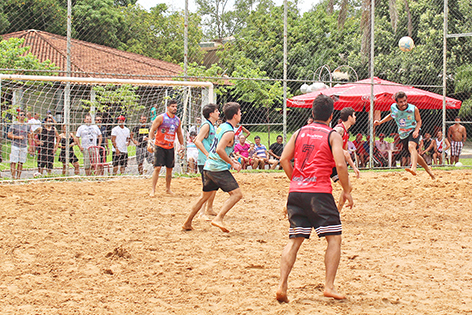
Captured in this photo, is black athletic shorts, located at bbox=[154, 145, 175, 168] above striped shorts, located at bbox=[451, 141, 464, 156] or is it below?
below

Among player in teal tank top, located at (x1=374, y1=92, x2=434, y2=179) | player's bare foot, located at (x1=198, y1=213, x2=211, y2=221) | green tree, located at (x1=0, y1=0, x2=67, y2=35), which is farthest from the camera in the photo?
green tree, located at (x1=0, y1=0, x2=67, y2=35)

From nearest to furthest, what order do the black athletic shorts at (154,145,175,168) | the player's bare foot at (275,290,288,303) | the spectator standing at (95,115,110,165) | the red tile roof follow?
the player's bare foot at (275,290,288,303), the black athletic shorts at (154,145,175,168), the spectator standing at (95,115,110,165), the red tile roof

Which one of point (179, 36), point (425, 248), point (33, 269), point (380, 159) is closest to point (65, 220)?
point (33, 269)

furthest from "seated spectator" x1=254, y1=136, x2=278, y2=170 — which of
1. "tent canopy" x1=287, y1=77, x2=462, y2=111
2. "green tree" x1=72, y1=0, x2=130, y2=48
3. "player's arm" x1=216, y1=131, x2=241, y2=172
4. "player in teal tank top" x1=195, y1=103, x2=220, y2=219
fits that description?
"player's arm" x1=216, y1=131, x2=241, y2=172

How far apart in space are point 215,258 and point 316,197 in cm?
176

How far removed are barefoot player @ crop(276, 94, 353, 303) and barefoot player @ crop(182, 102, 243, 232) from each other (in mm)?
2176

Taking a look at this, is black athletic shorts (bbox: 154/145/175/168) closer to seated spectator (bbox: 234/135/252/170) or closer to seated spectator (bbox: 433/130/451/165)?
seated spectator (bbox: 234/135/252/170)

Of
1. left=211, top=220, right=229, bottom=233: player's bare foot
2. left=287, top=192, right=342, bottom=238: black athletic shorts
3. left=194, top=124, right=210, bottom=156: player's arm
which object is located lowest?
left=211, top=220, right=229, bottom=233: player's bare foot

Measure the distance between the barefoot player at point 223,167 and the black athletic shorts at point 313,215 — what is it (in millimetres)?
2209

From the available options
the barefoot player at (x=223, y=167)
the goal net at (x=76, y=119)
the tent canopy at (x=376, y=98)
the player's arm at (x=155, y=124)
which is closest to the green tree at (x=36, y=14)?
the goal net at (x=76, y=119)

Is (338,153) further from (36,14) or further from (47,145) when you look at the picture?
(36,14)

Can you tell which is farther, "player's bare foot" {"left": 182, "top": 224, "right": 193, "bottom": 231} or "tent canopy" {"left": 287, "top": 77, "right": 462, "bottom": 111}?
"tent canopy" {"left": 287, "top": 77, "right": 462, "bottom": 111}

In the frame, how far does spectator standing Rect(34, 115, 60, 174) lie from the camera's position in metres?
12.1

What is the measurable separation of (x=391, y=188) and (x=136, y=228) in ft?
18.7
